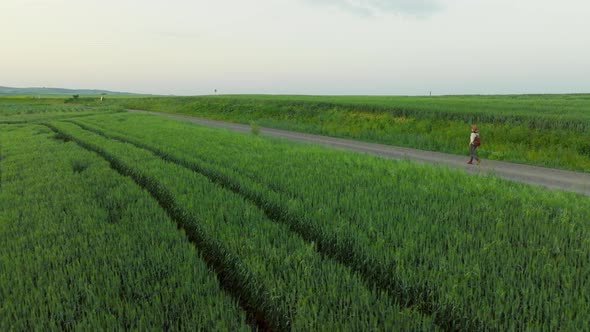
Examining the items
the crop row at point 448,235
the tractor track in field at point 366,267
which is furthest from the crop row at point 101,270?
the crop row at point 448,235

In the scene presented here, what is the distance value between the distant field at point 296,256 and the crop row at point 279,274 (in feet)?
0.06

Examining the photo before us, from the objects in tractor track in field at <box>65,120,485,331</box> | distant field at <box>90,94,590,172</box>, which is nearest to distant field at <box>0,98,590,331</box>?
tractor track in field at <box>65,120,485,331</box>

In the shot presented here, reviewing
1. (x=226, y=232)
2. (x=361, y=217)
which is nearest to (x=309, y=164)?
(x=361, y=217)

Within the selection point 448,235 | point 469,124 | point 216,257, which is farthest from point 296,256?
point 469,124

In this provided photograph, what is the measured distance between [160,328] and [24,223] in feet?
13.8

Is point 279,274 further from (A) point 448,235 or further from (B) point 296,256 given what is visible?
(A) point 448,235

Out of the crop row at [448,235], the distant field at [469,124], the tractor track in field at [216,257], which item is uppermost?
the distant field at [469,124]

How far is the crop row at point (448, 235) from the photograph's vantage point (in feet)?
9.84

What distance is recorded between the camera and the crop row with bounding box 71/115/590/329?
300cm

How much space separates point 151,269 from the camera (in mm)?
3756

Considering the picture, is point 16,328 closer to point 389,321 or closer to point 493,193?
point 389,321

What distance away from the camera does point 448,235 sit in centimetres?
445

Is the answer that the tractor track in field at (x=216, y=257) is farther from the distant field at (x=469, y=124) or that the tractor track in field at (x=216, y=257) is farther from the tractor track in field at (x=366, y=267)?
the distant field at (x=469, y=124)

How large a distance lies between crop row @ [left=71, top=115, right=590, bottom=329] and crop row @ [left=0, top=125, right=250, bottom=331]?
5.98ft
